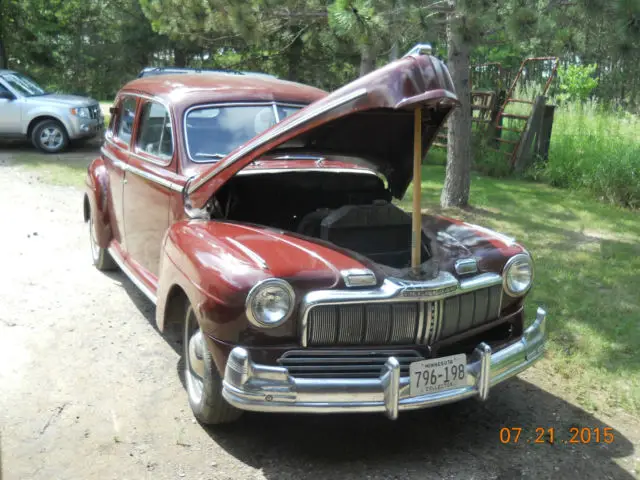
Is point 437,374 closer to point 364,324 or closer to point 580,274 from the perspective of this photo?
point 364,324

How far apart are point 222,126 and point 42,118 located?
33.7ft

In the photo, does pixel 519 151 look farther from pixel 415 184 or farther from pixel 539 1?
pixel 415 184

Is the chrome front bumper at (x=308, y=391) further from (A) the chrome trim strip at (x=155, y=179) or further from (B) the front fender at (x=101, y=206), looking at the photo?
(B) the front fender at (x=101, y=206)

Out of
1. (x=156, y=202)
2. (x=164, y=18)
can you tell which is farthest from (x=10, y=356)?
(x=164, y=18)

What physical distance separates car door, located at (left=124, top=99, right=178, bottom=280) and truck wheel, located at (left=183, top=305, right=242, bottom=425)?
1.09 m

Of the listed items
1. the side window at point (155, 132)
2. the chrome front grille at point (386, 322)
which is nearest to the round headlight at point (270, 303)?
the chrome front grille at point (386, 322)

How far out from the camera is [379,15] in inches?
291

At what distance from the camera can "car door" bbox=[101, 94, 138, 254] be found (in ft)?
18.9

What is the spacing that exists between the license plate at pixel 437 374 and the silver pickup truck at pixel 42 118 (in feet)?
39.8

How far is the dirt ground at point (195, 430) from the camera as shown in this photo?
3494mm

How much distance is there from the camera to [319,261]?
3.52m

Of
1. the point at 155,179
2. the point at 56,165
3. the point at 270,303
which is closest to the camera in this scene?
the point at 270,303

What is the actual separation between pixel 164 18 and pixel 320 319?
8.65m

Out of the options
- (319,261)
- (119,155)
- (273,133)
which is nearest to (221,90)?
(119,155)
